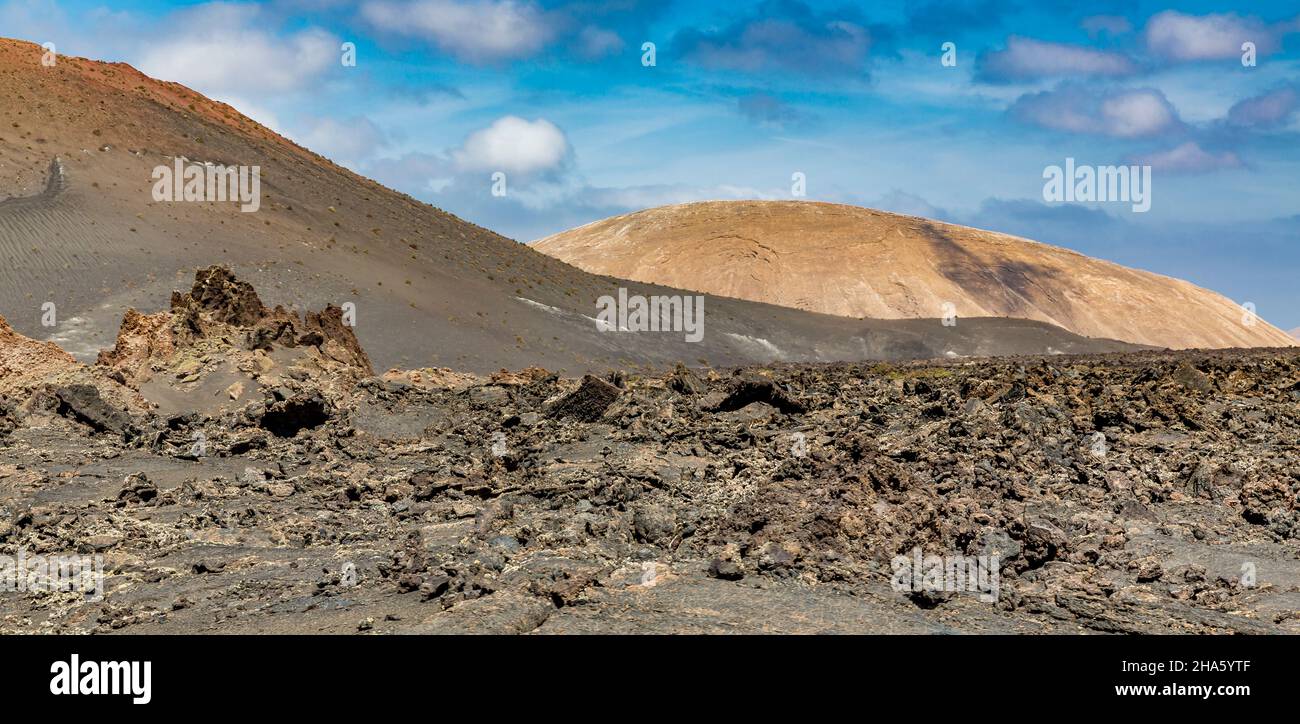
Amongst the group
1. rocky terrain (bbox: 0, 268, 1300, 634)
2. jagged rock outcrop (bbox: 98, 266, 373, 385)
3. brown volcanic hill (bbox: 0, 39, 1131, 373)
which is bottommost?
rocky terrain (bbox: 0, 268, 1300, 634)

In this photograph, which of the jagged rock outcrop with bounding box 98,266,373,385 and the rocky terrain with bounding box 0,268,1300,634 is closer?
the rocky terrain with bounding box 0,268,1300,634

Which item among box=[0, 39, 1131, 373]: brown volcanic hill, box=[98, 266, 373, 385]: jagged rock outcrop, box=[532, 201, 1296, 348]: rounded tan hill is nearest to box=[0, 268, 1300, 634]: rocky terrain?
box=[98, 266, 373, 385]: jagged rock outcrop

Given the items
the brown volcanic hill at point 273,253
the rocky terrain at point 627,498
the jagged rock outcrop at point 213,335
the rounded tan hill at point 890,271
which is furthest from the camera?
the rounded tan hill at point 890,271

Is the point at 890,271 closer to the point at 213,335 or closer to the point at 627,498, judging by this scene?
the point at 213,335

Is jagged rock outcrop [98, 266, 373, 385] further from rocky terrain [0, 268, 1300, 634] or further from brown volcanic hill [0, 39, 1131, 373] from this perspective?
brown volcanic hill [0, 39, 1131, 373]

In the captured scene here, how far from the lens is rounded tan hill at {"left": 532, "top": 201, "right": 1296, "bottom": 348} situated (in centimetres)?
9936

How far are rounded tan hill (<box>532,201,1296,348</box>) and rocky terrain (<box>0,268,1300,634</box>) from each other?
75.5 metres

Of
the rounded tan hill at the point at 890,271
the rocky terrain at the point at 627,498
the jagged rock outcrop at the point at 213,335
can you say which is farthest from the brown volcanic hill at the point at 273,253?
the rounded tan hill at the point at 890,271

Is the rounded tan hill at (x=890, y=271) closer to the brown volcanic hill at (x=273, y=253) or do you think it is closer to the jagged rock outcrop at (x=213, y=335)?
the brown volcanic hill at (x=273, y=253)

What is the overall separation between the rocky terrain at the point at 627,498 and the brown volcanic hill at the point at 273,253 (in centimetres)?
2119

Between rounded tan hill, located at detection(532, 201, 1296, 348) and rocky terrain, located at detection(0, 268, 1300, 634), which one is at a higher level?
rounded tan hill, located at detection(532, 201, 1296, 348)

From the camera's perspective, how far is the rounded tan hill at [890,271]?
99.4 m
